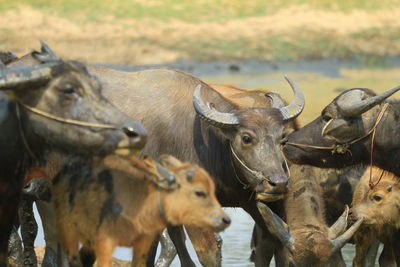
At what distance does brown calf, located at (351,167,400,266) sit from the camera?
427 inches

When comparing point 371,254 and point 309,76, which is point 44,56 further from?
point 309,76

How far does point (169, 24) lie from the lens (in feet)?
96.7

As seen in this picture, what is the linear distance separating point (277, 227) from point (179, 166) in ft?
7.09

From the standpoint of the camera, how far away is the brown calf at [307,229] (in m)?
9.87

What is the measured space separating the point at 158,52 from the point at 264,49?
10.9ft

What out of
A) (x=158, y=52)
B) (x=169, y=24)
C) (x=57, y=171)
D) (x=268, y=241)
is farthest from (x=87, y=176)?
(x=169, y=24)

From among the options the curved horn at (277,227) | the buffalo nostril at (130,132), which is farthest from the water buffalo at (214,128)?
the buffalo nostril at (130,132)

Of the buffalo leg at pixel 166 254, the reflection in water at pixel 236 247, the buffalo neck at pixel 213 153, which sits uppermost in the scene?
the buffalo neck at pixel 213 153

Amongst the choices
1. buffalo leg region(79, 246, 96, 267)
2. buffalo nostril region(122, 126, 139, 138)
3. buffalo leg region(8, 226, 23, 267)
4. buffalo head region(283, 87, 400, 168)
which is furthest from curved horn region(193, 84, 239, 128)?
buffalo leg region(8, 226, 23, 267)

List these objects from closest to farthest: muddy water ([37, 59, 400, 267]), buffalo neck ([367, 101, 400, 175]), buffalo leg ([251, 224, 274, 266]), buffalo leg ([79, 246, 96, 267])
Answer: buffalo leg ([79, 246, 96, 267]) → buffalo neck ([367, 101, 400, 175]) → buffalo leg ([251, 224, 274, 266]) → muddy water ([37, 59, 400, 267])

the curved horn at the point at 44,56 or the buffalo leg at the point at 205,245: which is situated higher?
the curved horn at the point at 44,56

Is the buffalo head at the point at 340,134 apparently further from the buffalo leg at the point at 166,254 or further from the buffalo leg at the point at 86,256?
the buffalo leg at the point at 86,256

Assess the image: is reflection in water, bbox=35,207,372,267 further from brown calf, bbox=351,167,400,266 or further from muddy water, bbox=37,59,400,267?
muddy water, bbox=37,59,400,267

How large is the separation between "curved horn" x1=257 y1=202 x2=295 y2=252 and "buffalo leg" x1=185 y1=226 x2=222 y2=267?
60 centimetres
